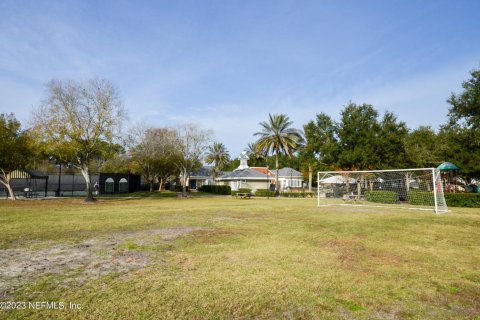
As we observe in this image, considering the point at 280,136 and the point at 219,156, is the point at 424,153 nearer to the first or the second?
the point at 280,136

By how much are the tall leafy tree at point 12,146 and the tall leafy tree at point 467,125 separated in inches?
1539

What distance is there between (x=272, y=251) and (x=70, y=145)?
2537 centimetres

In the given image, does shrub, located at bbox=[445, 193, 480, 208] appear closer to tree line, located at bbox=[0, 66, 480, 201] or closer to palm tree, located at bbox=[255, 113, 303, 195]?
tree line, located at bbox=[0, 66, 480, 201]

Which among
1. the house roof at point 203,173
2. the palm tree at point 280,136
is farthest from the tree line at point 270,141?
the house roof at point 203,173

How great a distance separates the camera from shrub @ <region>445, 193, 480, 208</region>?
25000 millimetres

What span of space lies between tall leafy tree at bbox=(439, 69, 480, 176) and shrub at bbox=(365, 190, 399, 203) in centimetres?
806

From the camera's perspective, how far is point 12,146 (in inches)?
1091

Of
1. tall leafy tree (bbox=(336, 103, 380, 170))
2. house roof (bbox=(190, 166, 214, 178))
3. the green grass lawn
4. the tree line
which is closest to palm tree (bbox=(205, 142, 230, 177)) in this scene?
house roof (bbox=(190, 166, 214, 178))

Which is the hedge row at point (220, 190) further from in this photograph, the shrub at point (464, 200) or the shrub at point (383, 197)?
the shrub at point (464, 200)

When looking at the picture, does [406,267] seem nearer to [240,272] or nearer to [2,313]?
[240,272]

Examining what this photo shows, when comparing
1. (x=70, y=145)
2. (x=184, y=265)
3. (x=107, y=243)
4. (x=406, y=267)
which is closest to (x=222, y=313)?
(x=184, y=265)

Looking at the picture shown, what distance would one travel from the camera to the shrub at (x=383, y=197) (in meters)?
29.7

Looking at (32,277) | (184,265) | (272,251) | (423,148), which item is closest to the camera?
(32,277)

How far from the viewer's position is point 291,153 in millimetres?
46562
